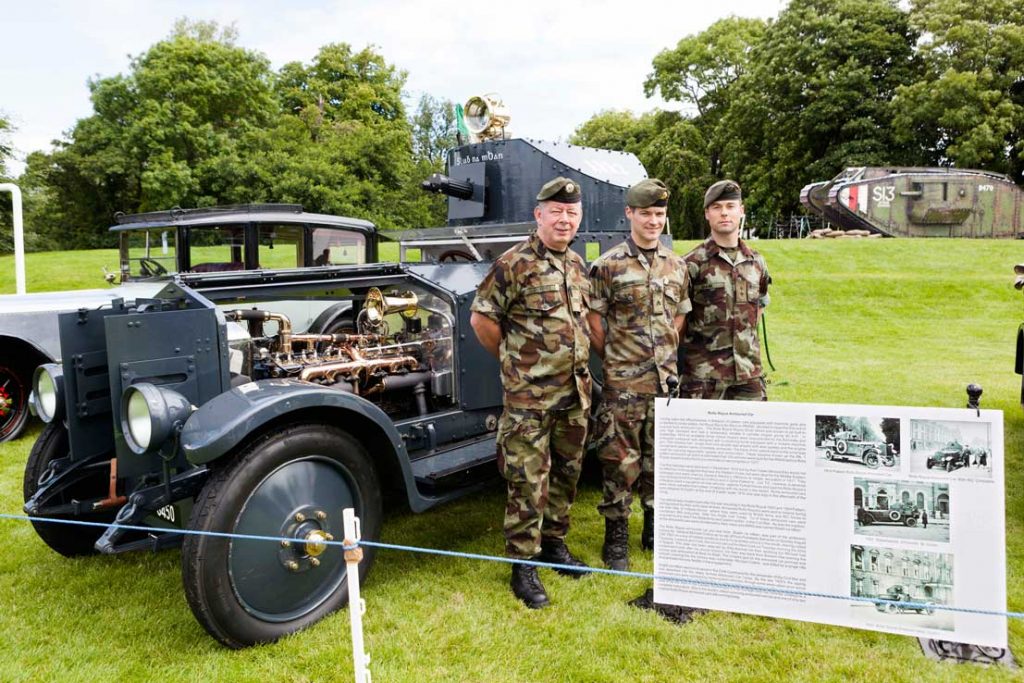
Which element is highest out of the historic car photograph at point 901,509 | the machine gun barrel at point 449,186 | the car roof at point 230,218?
the machine gun barrel at point 449,186

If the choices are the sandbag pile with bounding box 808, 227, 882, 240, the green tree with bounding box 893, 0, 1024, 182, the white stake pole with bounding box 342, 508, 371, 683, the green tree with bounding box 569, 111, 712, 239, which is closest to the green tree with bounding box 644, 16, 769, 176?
the green tree with bounding box 569, 111, 712, 239

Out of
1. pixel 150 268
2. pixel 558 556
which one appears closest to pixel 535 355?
pixel 558 556

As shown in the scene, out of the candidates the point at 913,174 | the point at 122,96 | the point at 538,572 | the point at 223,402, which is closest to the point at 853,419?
the point at 538,572

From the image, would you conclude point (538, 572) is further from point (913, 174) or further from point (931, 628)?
point (913, 174)

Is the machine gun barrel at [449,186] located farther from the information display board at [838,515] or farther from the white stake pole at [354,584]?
the white stake pole at [354,584]

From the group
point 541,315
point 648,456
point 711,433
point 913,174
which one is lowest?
point 648,456

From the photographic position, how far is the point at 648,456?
157 inches

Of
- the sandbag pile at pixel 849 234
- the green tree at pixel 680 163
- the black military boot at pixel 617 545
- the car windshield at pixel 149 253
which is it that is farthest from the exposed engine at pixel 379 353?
the green tree at pixel 680 163

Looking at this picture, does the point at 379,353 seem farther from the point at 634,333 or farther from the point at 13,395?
the point at 13,395

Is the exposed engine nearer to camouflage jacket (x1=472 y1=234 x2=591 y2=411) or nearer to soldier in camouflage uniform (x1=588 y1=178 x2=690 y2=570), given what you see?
camouflage jacket (x1=472 y1=234 x2=591 y2=411)

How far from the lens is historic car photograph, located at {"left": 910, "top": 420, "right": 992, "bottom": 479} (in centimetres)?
277

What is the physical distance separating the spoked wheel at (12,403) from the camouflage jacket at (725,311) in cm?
587

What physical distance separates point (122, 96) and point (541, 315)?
34308 mm

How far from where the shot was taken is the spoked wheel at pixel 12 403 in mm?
6844
